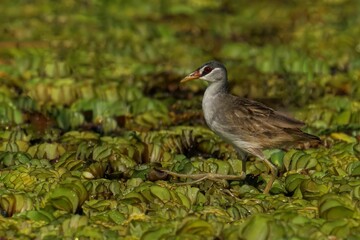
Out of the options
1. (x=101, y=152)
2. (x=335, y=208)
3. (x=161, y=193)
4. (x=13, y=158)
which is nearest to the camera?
(x=335, y=208)

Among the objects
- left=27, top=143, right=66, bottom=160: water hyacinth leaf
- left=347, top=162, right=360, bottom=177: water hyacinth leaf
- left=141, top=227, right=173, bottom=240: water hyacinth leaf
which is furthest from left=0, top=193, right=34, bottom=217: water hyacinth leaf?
left=347, top=162, right=360, bottom=177: water hyacinth leaf

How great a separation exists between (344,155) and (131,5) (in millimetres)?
8063

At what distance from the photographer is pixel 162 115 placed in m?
10.4

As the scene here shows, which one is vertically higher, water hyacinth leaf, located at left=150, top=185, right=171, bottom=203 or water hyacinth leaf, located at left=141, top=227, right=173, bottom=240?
water hyacinth leaf, located at left=141, top=227, right=173, bottom=240

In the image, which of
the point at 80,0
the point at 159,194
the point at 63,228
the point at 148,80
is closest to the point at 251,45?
the point at 148,80

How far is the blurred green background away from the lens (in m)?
6.79

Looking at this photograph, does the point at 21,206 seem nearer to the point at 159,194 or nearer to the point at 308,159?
the point at 159,194

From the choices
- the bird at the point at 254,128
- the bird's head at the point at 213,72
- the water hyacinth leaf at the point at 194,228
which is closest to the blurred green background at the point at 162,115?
the water hyacinth leaf at the point at 194,228

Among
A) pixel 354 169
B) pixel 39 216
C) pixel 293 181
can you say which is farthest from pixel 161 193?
pixel 354 169

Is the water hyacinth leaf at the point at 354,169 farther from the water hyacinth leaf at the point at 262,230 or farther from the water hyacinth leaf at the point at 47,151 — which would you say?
the water hyacinth leaf at the point at 47,151

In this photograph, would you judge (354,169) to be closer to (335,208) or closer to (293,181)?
(293,181)

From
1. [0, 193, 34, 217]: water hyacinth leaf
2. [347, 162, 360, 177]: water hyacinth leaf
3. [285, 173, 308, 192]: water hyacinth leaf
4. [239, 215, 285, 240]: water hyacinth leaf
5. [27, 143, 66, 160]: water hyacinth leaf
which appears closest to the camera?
[239, 215, 285, 240]: water hyacinth leaf

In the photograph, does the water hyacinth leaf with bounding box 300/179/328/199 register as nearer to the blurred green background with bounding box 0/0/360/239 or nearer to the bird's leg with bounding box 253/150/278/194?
the blurred green background with bounding box 0/0/360/239

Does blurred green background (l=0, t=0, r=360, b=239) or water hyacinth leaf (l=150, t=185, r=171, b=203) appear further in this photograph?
water hyacinth leaf (l=150, t=185, r=171, b=203)
